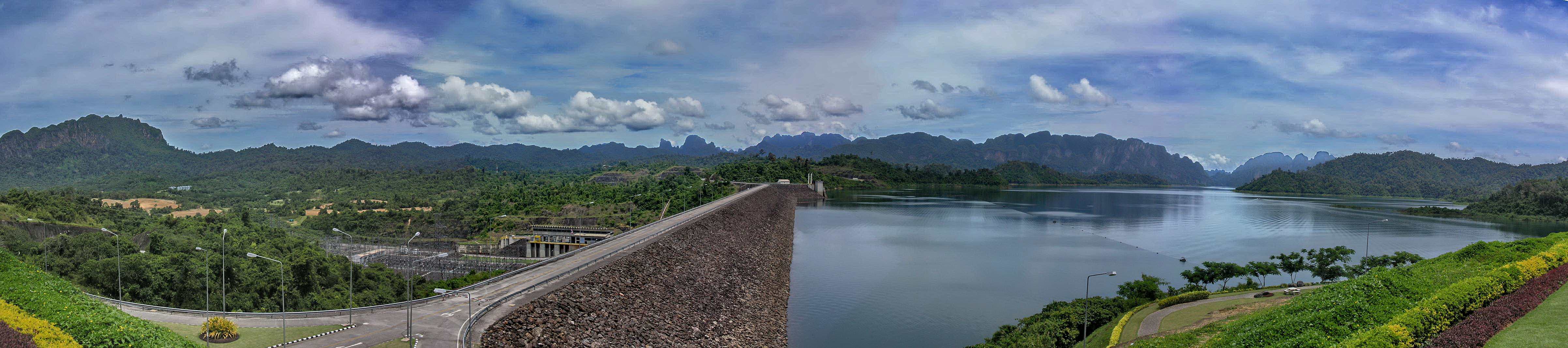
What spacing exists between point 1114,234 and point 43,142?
253m

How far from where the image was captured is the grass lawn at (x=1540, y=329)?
898 cm

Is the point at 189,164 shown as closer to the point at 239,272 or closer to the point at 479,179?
the point at 479,179

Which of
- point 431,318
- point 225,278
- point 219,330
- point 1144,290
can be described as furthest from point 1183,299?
point 225,278

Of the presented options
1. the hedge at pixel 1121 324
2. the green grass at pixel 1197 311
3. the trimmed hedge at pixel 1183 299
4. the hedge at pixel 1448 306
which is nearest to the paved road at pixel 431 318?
the hedge at pixel 1448 306

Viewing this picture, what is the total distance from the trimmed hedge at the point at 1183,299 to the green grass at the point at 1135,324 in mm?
336

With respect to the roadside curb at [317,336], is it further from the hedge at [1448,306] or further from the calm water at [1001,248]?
the hedge at [1448,306]

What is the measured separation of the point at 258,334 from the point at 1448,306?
24543 millimetres

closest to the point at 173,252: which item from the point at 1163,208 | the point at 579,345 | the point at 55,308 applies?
the point at 55,308

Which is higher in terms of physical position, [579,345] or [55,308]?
[55,308]

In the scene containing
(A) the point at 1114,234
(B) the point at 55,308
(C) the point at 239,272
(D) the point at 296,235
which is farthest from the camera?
(D) the point at 296,235

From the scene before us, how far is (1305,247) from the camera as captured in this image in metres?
51.7

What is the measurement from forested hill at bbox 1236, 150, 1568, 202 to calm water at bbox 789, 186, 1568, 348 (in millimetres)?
59046

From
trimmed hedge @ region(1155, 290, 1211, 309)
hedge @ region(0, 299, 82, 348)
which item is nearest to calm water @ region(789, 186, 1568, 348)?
trimmed hedge @ region(1155, 290, 1211, 309)

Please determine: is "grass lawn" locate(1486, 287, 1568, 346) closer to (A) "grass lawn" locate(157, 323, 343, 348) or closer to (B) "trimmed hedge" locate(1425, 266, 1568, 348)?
(B) "trimmed hedge" locate(1425, 266, 1568, 348)
